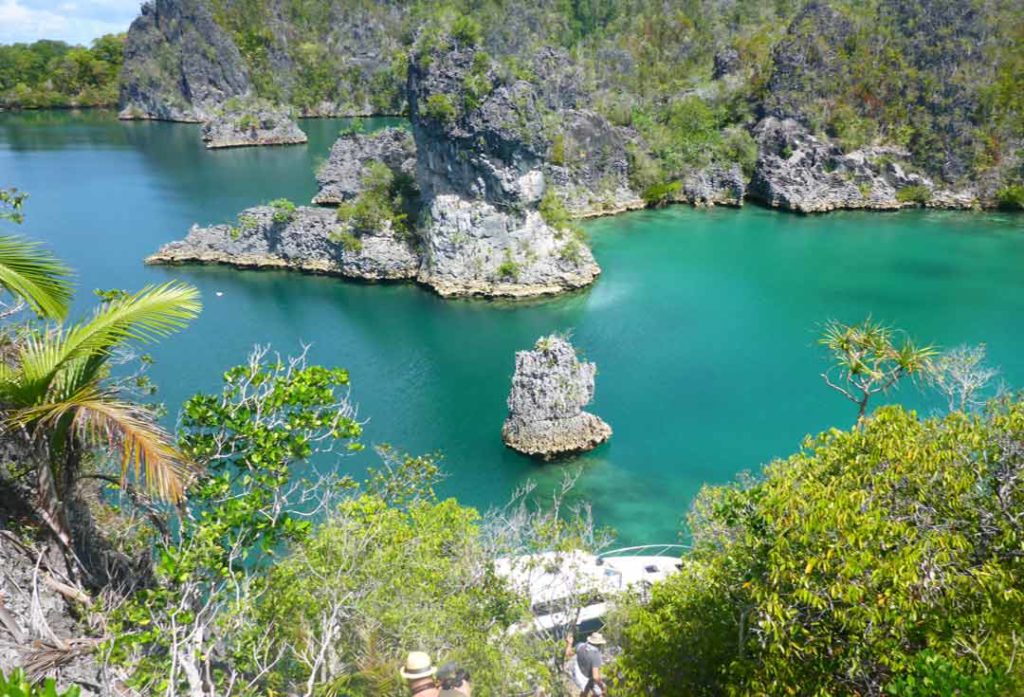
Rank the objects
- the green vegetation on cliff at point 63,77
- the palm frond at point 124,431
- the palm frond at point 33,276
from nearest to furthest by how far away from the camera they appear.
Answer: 1. the palm frond at point 124,431
2. the palm frond at point 33,276
3. the green vegetation on cliff at point 63,77

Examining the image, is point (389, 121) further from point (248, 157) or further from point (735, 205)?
point (735, 205)

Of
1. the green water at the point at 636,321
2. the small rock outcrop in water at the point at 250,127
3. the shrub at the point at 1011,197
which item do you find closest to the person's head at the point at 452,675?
the green water at the point at 636,321

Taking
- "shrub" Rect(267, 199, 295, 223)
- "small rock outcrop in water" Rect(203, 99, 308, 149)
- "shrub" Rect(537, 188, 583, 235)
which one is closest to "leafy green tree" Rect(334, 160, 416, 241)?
"shrub" Rect(267, 199, 295, 223)

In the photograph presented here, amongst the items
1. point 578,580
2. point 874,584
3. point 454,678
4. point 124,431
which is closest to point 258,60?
point 578,580

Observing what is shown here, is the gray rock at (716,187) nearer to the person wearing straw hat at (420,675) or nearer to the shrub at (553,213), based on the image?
the shrub at (553,213)

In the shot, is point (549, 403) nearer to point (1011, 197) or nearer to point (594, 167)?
point (594, 167)

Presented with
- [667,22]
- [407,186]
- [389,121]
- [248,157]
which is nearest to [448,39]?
[407,186]
